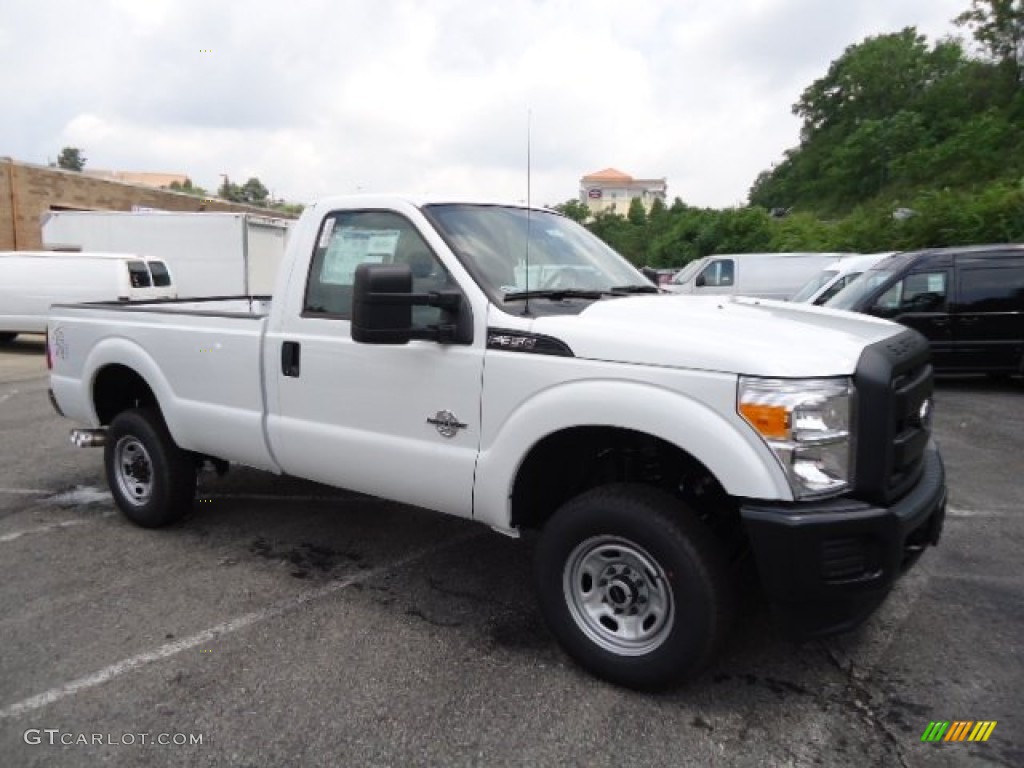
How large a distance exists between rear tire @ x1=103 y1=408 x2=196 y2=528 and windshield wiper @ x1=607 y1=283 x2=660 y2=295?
113 inches

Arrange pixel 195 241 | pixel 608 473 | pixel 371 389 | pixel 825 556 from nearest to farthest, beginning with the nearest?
pixel 825 556 → pixel 608 473 → pixel 371 389 → pixel 195 241

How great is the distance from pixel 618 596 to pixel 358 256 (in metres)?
2.07

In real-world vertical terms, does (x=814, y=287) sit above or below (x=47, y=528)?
above

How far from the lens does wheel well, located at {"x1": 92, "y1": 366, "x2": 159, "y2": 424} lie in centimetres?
523

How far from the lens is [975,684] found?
10.3 ft

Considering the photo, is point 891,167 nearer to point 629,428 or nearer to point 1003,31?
point 1003,31

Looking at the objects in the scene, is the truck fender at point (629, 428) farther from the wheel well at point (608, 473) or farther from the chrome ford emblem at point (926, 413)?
the chrome ford emblem at point (926, 413)

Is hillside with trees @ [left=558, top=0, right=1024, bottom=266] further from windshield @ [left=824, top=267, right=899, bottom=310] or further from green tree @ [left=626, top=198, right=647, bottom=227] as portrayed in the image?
windshield @ [left=824, top=267, right=899, bottom=310]

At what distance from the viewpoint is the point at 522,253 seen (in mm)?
3779

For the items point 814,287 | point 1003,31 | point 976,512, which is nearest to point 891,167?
point 1003,31

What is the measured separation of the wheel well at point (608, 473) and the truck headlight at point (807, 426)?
1.40 ft

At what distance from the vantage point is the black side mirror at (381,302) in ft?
10.2

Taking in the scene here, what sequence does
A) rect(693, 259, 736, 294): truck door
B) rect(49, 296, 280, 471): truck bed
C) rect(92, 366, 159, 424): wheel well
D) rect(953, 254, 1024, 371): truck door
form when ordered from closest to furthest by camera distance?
rect(49, 296, 280, 471): truck bed
rect(92, 366, 159, 424): wheel well
rect(953, 254, 1024, 371): truck door
rect(693, 259, 736, 294): truck door

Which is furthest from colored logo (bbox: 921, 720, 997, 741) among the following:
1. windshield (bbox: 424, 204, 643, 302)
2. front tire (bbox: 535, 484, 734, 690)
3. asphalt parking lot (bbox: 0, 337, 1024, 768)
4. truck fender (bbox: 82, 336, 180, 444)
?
truck fender (bbox: 82, 336, 180, 444)
